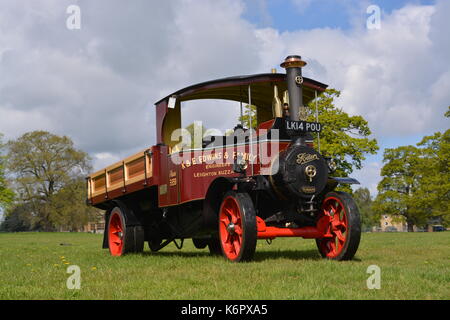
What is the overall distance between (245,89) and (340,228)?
9.04 feet

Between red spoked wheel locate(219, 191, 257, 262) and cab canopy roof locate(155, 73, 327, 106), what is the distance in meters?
1.70

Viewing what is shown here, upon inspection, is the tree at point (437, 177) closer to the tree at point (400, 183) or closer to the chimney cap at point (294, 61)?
the tree at point (400, 183)

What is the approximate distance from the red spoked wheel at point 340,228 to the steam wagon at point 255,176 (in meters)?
0.01

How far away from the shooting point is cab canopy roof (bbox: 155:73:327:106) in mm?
8183

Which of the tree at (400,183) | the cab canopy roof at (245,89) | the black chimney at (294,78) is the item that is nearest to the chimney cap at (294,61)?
the black chimney at (294,78)

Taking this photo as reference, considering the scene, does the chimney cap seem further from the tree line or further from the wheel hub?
the tree line

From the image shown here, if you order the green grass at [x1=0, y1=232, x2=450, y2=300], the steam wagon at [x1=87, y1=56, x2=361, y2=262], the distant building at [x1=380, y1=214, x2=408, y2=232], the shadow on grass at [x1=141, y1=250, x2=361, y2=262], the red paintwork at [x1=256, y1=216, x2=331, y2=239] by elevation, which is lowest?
the distant building at [x1=380, y1=214, x2=408, y2=232]

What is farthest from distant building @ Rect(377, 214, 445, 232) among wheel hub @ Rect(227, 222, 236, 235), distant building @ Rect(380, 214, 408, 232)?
wheel hub @ Rect(227, 222, 236, 235)

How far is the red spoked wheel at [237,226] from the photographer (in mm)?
7133

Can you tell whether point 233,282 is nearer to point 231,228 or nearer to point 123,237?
point 231,228

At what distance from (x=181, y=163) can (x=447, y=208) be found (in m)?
36.5


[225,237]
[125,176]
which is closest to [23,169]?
[125,176]

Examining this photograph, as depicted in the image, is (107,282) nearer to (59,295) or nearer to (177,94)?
(59,295)

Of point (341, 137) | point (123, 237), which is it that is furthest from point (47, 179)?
point (123, 237)
